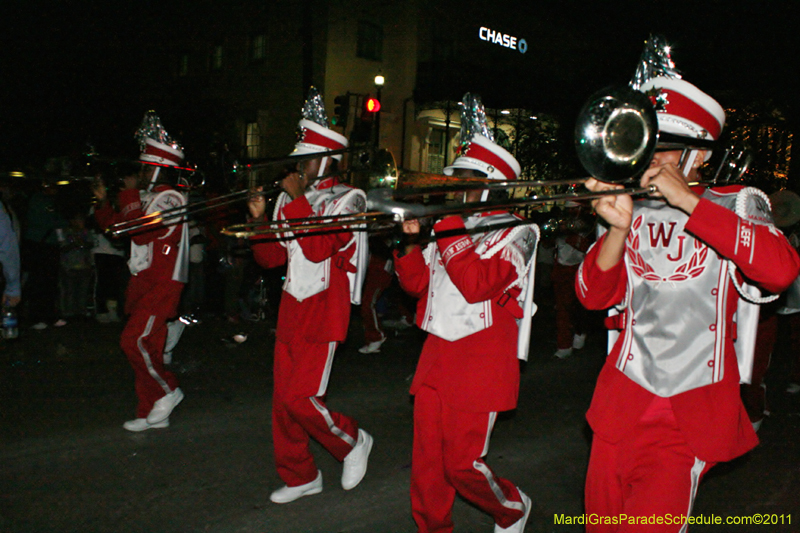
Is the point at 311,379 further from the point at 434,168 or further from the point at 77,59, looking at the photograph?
the point at 434,168

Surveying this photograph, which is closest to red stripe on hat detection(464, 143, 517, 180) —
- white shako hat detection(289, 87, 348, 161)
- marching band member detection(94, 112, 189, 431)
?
white shako hat detection(289, 87, 348, 161)

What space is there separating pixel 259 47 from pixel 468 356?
71.1ft

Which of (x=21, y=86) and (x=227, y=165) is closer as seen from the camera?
(x=227, y=165)

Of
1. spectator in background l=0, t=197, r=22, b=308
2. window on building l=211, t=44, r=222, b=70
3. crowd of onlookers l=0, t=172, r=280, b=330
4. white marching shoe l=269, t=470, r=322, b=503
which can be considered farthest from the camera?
window on building l=211, t=44, r=222, b=70

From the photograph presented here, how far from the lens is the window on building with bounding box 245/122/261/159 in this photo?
875 inches

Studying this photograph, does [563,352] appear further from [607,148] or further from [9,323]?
[607,148]

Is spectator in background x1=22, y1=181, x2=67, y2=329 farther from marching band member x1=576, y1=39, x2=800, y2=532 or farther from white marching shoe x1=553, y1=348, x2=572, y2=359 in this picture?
marching band member x1=576, y1=39, x2=800, y2=532

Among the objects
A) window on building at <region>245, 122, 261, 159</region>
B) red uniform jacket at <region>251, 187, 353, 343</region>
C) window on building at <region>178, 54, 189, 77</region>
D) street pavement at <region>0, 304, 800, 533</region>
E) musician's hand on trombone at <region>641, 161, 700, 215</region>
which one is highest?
window on building at <region>178, 54, 189, 77</region>

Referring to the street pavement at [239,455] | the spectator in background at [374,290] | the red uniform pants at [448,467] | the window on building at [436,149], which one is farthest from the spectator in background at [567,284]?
the window on building at [436,149]

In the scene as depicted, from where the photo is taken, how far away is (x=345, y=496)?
4113mm

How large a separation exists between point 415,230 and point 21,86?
49.7 feet

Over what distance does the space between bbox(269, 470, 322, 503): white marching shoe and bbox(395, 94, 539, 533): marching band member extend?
106cm

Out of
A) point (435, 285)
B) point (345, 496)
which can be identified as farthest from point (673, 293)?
point (345, 496)

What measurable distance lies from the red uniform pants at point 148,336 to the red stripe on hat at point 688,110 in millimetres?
3928
